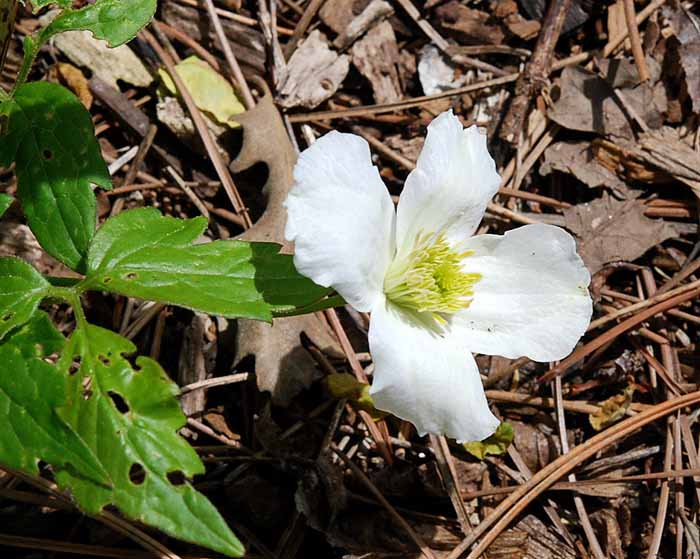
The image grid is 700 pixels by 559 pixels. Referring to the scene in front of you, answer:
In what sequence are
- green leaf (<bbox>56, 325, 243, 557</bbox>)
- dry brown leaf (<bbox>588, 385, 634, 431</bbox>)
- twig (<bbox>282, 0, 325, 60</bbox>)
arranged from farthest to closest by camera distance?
twig (<bbox>282, 0, 325, 60</bbox>)
dry brown leaf (<bbox>588, 385, 634, 431</bbox>)
green leaf (<bbox>56, 325, 243, 557</bbox>)

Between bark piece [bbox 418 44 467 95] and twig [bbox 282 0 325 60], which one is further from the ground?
twig [bbox 282 0 325 60]

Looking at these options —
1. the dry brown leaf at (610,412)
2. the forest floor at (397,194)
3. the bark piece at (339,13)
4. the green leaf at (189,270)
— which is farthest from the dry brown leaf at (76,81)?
the dry brown leaf at (610,412)

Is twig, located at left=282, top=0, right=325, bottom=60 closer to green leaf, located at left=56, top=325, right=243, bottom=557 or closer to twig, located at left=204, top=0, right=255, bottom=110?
twig, located at left=204, top=0, right=255, bottom=110

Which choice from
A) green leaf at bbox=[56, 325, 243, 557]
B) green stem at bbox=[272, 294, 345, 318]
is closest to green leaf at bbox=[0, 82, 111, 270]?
green leaf at bbox=[56, 325, 243, 557]

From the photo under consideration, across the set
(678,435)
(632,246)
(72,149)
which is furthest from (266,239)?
(678,435)

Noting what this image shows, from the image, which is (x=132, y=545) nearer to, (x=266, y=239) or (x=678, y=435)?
(x=266, y=239)

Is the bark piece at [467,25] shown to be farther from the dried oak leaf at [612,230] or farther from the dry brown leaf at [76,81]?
the dry brown leaf at [76,81]
